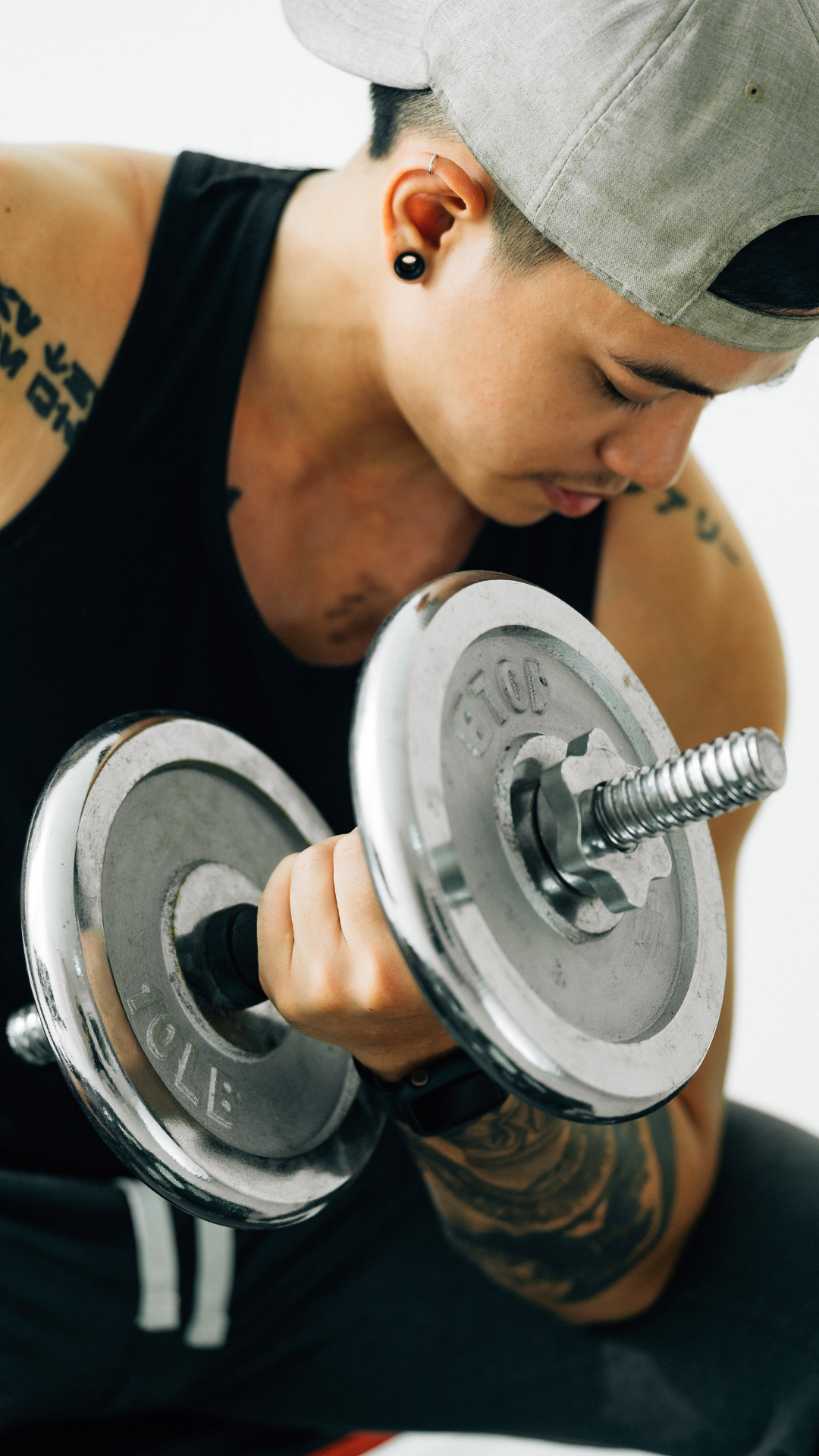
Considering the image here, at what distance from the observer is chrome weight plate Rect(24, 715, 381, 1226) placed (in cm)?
57

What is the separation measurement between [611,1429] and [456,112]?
0.95 metres

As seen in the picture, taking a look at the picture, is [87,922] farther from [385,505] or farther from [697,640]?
[697,640]

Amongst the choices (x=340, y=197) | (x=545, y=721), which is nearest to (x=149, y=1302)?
(x=545, y=721)

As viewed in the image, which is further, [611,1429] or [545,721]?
[611,1429]

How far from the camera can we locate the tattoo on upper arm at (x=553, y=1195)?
2.66 ft

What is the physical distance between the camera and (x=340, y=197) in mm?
824

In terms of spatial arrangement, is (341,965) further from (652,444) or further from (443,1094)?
(652,444)

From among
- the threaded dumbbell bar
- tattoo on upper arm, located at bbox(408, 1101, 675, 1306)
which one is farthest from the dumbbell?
tattoo on upper arm, located at bbox(408, 1101, 675, 1306)

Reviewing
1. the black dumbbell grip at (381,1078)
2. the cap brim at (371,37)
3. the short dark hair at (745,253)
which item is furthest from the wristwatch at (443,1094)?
the cap brim at (371,37)

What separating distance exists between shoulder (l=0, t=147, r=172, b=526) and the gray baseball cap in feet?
0.88

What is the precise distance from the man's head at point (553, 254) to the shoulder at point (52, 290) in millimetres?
182

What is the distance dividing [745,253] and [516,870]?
34 centimetres

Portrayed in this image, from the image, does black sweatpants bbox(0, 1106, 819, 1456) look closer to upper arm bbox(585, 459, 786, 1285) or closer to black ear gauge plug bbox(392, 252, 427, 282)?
upper arm bbox(585, 459, 786, 1285)

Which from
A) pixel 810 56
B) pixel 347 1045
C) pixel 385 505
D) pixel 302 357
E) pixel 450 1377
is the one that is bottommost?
pixel 450 1377
